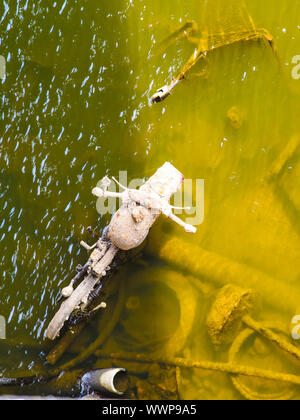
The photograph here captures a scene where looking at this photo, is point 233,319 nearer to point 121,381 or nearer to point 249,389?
point 249,389

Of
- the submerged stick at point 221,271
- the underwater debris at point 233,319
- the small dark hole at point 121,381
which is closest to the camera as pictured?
the small dark hole at point 121,381

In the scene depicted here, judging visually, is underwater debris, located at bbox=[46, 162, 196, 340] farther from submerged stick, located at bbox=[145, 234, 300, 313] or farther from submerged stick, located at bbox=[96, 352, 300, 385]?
submerged stick, located at bbox=[96, 352, 300, 385]

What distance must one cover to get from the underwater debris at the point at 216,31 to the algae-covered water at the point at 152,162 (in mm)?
45

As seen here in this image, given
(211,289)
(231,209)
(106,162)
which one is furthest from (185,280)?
(106,162)

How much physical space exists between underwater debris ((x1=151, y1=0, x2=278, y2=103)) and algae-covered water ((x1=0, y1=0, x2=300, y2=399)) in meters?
0.05

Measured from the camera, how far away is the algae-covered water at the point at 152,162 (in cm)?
530

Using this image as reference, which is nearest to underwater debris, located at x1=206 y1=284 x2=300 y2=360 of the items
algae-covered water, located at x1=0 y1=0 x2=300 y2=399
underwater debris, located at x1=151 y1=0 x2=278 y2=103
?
algae-covered water, located at x1=0 y1=0 x2=300 y2=399

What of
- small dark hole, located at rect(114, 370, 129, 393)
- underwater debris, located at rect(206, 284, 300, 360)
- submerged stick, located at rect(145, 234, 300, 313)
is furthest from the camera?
submerged stick, located at rect(145, 234, 300, 313)

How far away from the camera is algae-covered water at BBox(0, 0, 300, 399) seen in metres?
→ 5.30

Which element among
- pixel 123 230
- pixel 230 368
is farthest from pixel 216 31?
pixel 230 368

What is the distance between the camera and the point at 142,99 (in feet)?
19.1

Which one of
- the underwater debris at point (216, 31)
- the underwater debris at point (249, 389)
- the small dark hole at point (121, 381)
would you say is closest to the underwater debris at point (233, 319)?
the underwater debris at point (249, 389)

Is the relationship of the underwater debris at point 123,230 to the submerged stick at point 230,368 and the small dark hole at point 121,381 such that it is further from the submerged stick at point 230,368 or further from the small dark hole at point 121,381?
the small dark hole at point 121,381

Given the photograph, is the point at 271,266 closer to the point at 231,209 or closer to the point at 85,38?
the point at 231,209
